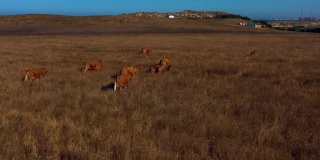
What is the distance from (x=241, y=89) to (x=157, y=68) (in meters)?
5.23

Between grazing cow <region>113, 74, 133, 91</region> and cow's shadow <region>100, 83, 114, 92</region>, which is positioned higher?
grazing cow <region>113, 74, 133, 91</region>

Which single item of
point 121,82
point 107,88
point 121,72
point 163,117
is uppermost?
point 121,72

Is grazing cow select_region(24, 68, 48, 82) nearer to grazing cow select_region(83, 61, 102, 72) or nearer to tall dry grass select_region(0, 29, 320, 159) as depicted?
tall dry grass select_region(0, 29, 320, 159)

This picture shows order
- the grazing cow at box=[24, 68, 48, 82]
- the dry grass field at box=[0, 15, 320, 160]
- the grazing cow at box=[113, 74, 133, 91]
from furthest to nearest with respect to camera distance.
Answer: the grazing cow at box=[24, 68, 48, 82]
the grazing cow at box=[113, 74, 133, 91]
the dry grass field at box=[0, 15, 320, 160]

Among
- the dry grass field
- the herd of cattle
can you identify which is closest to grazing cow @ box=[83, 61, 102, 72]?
the herd of cattle

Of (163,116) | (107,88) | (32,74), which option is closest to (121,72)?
(107,88)

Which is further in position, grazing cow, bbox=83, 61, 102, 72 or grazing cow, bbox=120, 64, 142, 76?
grazing cow, bbox=83, 61, 102, 72

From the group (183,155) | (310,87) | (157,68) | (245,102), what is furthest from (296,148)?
(157,68)

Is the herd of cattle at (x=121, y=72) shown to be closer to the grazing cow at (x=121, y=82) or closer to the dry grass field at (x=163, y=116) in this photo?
the grazing cow at (x=121, y=82)

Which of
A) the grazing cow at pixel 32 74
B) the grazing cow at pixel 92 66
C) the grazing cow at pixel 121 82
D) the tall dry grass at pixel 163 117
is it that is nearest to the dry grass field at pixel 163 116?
the tall dry grass at pixel 163 117

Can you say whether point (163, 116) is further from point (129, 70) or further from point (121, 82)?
point (129, 70)

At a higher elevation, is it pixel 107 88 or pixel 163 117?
pixel 107 88

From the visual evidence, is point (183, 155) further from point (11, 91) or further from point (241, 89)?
point (11, 91)

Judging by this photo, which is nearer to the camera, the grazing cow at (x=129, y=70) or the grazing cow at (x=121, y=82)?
the grazing cow at (x=121, y=82)
